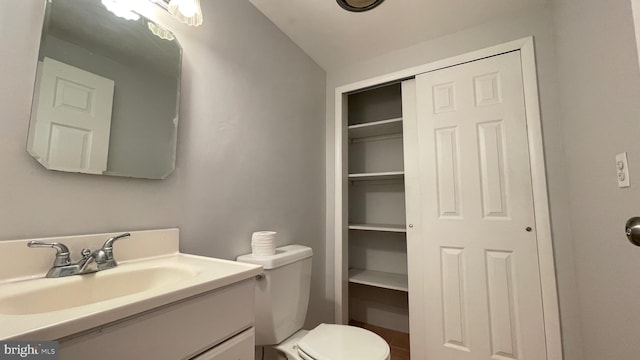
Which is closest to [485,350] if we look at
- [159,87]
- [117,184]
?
[117,184]

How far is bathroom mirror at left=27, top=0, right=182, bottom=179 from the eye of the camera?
0.76m

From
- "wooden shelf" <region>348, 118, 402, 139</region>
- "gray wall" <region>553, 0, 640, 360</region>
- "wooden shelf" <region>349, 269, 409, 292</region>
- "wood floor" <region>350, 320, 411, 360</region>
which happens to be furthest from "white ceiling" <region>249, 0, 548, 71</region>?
"wood floor" <region>350, 320, 411, 360</region>

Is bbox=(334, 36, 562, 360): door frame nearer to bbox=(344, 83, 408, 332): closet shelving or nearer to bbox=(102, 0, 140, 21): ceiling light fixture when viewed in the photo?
bbox=(344, 83, 408, 332): closet shelving

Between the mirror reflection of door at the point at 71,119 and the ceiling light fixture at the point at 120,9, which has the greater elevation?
the ceiling light fixture at the point at 120,9

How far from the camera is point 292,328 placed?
126cm

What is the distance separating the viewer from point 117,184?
0.89 m

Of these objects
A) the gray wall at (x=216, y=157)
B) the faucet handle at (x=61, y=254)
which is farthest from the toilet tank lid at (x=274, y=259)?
the faucet handle at (x=61, y=254)

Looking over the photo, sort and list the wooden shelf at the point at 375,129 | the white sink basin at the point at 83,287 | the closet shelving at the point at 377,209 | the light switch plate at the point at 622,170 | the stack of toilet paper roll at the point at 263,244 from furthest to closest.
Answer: the closet shelving at the point at 377,209
the wooden shelf at the point at 375,129
the stack of toilet paper roll at the point at 263,244
the light switch plate at the point at 622,170
the white sink basin at the point at 83,287

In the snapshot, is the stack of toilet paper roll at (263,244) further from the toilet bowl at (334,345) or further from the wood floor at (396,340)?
the wood floor at (396,340)

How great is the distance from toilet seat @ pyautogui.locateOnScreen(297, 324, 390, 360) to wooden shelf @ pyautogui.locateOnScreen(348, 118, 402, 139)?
4.70 feet

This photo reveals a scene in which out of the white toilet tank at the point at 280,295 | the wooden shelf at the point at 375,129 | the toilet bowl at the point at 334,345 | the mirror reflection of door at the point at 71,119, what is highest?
the wooden shelf at the point at 375,129

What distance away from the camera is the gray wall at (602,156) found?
79cm

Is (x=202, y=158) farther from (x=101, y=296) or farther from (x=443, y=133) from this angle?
(x=443, y=133)

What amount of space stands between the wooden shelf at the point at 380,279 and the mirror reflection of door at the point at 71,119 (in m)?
1.74
